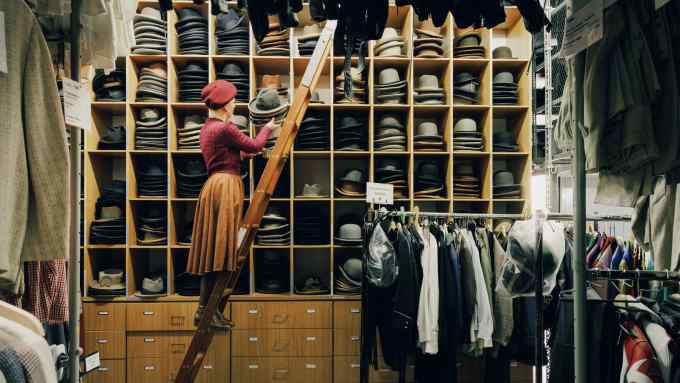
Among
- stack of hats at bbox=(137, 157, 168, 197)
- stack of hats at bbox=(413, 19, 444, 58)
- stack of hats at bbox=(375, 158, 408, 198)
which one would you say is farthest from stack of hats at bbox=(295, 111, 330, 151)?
stack of hats at bbox=(137, 157, 168, 197)

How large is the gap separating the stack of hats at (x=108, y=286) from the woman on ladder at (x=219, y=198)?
862mm

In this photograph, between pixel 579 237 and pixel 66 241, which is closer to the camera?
pixel 66 241

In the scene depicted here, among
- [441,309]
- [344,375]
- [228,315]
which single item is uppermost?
[441,309]

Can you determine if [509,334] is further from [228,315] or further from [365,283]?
[228,315]

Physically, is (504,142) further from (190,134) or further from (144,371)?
(144,371)

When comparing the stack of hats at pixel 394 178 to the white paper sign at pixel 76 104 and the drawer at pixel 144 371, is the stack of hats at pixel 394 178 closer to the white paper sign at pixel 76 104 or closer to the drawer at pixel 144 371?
the drawer at pixel 144 371

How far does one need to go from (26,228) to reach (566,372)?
1571 millimetres

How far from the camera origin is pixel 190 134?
10.4 feet

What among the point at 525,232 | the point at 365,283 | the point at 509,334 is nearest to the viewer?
the point at 525,232

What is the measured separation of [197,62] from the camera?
10.6 ft

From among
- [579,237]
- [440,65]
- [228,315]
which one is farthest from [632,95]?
[228,315]

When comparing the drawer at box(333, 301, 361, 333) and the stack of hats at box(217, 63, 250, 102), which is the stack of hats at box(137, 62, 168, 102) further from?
the drawer at box(333, 301, 361, 333)

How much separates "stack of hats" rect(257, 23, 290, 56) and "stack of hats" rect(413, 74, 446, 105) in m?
1.02

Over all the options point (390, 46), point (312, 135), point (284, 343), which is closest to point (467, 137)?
point (390, 46)
